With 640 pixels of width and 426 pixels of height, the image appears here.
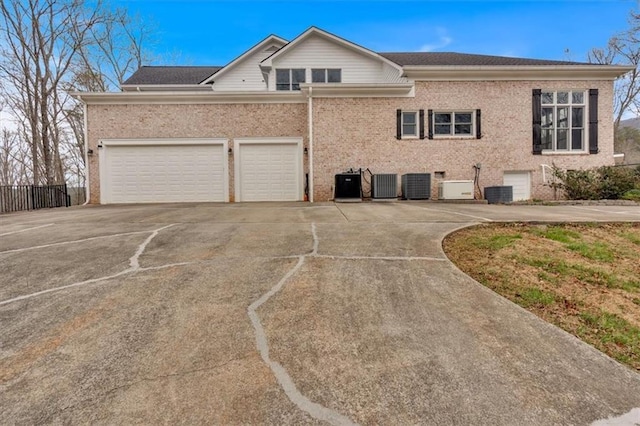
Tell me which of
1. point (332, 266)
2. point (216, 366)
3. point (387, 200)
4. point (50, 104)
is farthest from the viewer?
point (50, 104)

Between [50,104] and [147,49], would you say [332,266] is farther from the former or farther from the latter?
[147,49]

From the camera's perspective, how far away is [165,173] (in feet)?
41.9

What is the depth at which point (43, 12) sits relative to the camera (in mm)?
19125

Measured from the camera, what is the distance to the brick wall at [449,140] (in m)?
12.6

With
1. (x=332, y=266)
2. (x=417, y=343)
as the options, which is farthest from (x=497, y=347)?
(x=332, y=266)

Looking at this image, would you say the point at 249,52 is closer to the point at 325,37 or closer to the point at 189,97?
the point at 325,37

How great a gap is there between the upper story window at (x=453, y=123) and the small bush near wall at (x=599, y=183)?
3.59 m

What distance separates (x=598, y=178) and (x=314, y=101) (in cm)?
1048

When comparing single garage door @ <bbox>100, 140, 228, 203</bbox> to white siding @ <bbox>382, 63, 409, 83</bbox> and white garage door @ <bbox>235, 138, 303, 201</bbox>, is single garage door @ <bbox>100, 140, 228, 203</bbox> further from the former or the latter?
white siding @ <bbox>382, 63, 409, 83</bbox>

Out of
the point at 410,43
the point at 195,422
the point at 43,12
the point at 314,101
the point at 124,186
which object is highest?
the point at 43,12

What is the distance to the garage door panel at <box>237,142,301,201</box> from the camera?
12852 millimetres

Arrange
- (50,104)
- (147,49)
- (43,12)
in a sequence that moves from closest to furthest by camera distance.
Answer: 1. (43,12)
2. (50,104)
3. (147,49)

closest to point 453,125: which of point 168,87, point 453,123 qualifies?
point 453,123

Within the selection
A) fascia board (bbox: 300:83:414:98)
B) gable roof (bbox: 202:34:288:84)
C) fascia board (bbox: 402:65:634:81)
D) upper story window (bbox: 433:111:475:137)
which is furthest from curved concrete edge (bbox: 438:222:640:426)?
gable roof (bbox: 202:34:288:84)
